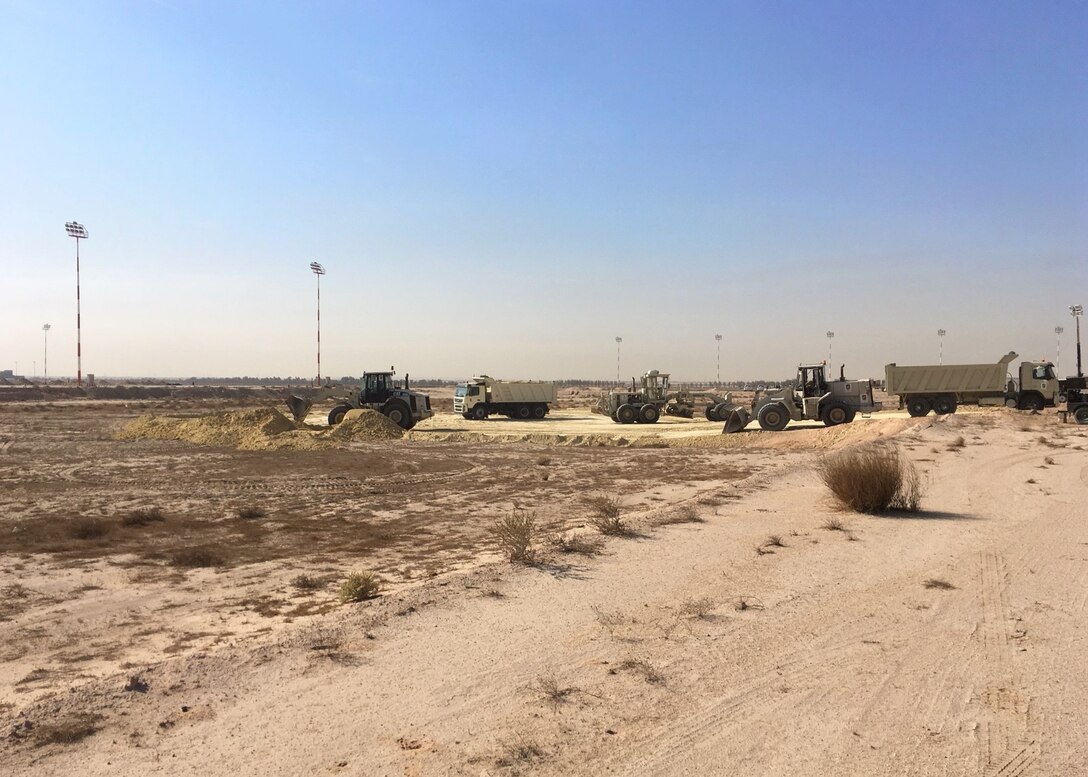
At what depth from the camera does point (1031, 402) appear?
4222 cm

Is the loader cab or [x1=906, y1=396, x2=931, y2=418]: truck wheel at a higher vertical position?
the loader cab

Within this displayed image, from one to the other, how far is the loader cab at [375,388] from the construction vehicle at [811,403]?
59.4ft

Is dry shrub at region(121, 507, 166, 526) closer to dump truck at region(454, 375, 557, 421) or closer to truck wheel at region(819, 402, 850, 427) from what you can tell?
truck wheel at region(819, 402, 850, 427)

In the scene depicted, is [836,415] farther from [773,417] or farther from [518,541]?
[518,541]

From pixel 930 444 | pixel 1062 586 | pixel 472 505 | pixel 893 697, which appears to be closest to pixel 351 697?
pixel 893 697

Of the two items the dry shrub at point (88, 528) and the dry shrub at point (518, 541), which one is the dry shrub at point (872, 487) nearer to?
the dry shrub at point (518, 541)

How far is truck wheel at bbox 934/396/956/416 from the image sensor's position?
139 ft

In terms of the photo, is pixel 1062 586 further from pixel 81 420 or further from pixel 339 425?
pixel 81 420

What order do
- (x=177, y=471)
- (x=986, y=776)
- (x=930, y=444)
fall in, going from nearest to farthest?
(x=986, y=776), (x=177, y=471), (x=930, y=444)

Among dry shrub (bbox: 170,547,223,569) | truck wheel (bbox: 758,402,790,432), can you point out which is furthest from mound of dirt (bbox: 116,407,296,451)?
truck wheel (bbox: 758,402,790,432)

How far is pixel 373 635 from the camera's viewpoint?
22.1ft

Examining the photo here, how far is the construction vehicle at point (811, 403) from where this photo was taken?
34438 millimetres

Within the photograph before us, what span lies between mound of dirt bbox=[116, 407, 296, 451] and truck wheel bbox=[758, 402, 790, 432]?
891 inches

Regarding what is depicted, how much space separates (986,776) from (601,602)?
406 cm
